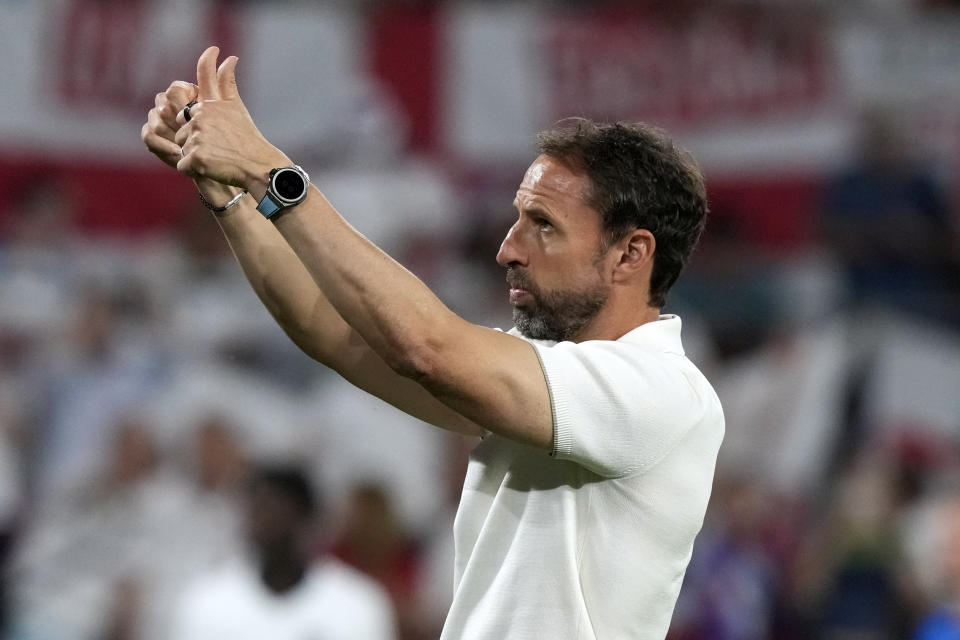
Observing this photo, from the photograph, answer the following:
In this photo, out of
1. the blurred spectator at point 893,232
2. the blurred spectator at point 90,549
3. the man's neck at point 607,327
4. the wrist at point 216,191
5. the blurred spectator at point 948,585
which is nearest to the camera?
the man's neck at point 607,327

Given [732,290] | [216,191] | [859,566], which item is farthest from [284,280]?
[732,290]

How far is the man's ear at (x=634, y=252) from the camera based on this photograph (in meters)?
2.59

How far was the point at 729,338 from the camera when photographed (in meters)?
7.50

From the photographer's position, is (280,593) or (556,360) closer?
(556,360)

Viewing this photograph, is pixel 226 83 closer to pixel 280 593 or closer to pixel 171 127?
pixel 171 127

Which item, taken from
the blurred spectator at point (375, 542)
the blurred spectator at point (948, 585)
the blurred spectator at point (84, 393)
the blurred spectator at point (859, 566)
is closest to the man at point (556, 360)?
the blurred spectator at point (948, 585)

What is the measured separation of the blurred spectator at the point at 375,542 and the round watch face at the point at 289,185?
4.21 m

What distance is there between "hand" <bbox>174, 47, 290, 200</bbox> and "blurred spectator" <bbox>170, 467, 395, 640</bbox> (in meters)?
3.01

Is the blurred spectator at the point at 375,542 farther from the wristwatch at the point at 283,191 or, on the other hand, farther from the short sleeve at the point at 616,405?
the wristwatch at the point at 283,191

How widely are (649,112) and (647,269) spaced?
509cm

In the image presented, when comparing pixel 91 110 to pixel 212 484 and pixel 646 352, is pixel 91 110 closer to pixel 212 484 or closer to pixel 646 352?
pixel 212 484

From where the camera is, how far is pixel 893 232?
24.0ft

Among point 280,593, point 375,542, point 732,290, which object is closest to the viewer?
point 280,593

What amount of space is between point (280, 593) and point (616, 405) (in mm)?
3137
